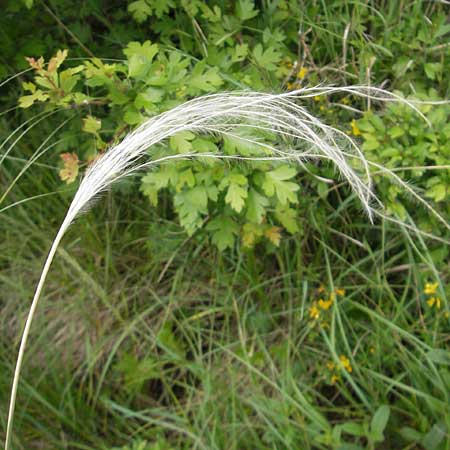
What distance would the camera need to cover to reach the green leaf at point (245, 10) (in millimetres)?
1807

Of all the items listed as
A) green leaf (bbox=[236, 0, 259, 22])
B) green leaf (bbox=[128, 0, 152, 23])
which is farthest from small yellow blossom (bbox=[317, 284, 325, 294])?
green leaf (bbox=[128, 0, 152, 23])

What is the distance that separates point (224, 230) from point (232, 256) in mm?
258

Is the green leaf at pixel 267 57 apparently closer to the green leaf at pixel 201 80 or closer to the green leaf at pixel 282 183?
the green leaf at pixel 201 80

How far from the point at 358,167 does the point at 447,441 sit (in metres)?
0.77

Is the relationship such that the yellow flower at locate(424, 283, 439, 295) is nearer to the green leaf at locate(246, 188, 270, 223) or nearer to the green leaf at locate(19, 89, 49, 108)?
the green leaf at locate(246, 188, 270, 223)

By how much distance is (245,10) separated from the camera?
181 centimetres

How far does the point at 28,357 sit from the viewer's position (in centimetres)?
217

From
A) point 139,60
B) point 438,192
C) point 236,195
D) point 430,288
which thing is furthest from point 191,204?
point 430,288

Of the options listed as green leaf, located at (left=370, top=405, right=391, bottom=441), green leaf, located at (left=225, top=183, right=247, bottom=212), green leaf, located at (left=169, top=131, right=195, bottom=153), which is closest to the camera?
green leaf, located at (left=169, top=131, right=195, bottom=153)

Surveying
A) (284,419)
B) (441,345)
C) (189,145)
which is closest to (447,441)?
(441,345)

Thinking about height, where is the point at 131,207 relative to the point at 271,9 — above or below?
below

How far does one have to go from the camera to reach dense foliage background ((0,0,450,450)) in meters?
1.70

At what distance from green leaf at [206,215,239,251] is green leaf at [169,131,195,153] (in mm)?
416

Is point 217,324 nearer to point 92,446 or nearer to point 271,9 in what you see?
point 92,446
